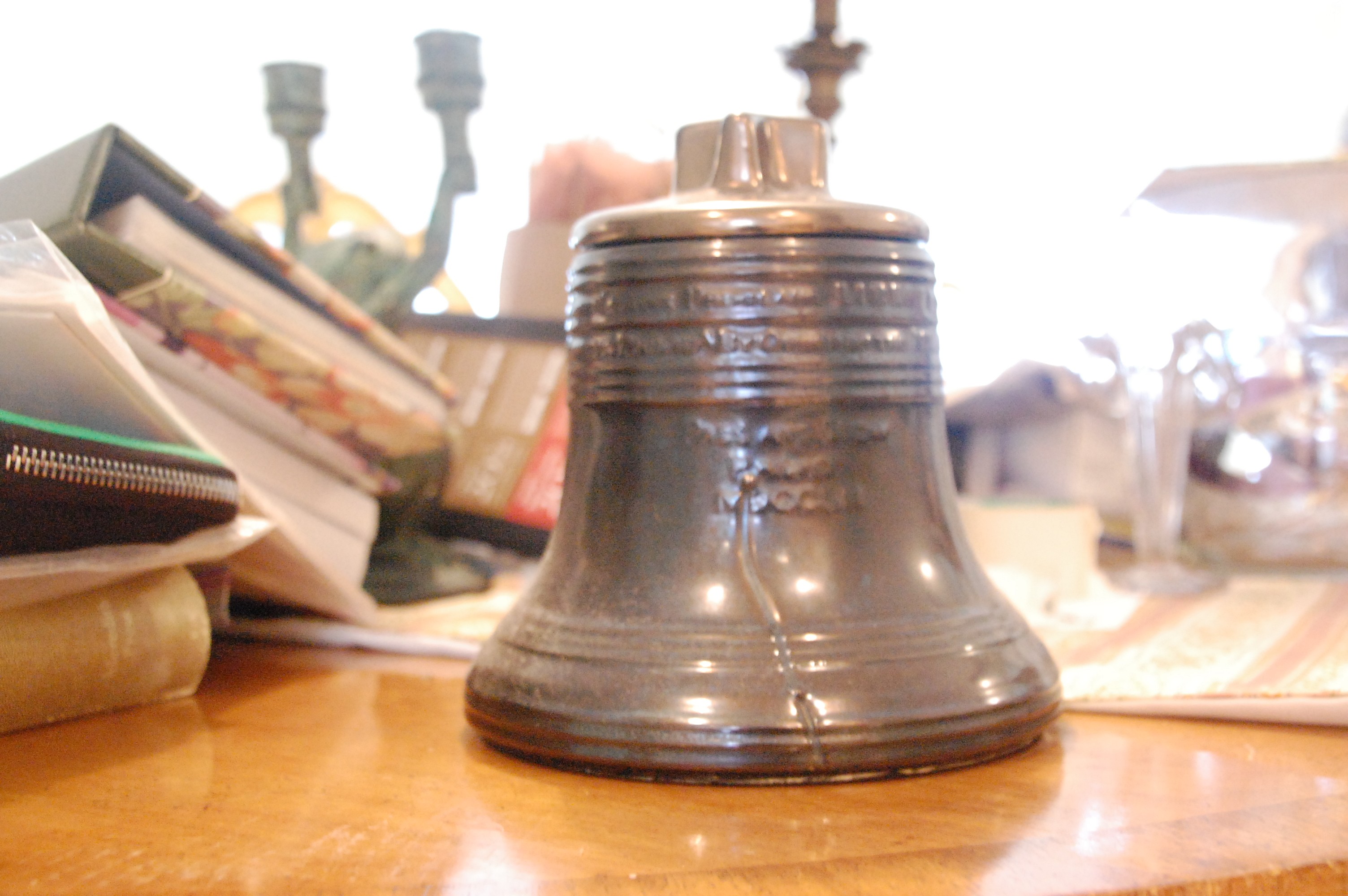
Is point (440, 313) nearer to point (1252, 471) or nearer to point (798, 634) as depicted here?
point (798, 634)

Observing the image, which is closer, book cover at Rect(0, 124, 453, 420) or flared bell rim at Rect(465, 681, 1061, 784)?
flared bell rim at Rect(465, 681, 1061, 784)

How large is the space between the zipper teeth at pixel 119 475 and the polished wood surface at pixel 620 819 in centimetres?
9

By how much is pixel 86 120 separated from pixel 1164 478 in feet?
4.45

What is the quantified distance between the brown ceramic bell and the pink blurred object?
0.52m

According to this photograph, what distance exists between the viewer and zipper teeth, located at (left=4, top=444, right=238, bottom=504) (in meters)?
0.40

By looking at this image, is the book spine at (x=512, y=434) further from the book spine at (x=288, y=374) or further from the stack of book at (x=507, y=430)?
the book spine at (x=288, y=374)

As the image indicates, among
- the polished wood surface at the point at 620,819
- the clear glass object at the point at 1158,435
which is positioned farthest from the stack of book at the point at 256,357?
the clear glass object at the point at 1158,435

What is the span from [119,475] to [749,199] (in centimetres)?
23

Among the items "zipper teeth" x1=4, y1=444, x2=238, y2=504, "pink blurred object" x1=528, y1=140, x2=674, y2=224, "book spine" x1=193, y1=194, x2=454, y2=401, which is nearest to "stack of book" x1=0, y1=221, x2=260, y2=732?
"zipper teeth" x1=4, y1=444, x2=238, y2=504

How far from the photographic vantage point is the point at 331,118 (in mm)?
1974

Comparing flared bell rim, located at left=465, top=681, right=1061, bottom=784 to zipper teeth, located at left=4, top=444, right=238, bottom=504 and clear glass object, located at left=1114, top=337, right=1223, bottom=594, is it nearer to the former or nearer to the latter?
zipper teeth, located at left=4, top=444, right=238, bottom=504

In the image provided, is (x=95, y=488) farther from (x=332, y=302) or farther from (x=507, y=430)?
(x=507, y=430)

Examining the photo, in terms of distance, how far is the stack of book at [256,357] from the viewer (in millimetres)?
552

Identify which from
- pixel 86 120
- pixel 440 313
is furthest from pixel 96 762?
pixel 86 120
